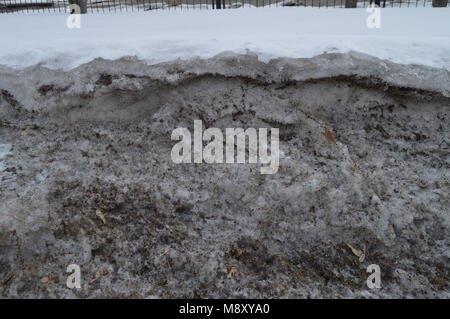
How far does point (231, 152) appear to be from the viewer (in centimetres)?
242

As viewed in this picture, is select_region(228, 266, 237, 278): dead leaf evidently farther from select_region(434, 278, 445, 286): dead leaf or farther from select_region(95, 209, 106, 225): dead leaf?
select_region(434, 278, 445, 286): dead leaf

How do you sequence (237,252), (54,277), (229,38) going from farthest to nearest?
(229,38)
(237,252)
(54,277)

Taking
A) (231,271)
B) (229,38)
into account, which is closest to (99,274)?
(231,271)

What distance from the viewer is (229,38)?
2822mm

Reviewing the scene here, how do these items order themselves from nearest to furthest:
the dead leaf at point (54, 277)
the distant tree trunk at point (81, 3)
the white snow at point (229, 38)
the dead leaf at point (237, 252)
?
the dead leaf at point (54, 277), the dead leaf at point (237, 252), the white snow at point (229, 38), the distant tree trunk at point (81, 3)

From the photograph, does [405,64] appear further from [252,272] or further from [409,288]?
[252,272]

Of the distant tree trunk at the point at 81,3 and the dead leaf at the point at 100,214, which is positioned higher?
the distant tree trunk at the point at 81,3

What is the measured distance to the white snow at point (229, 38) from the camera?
2617 mm

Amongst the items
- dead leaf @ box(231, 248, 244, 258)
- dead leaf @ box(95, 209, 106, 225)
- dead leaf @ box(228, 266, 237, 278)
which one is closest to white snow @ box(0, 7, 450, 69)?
dead leaf @ box(95, 209, 106, 225)

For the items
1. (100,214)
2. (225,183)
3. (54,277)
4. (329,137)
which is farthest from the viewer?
(329,137)

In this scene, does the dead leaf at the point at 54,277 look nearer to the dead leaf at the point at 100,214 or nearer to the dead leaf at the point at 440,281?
the dead leaf at the point at 100,214

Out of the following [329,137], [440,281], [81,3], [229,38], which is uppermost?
[81,3]

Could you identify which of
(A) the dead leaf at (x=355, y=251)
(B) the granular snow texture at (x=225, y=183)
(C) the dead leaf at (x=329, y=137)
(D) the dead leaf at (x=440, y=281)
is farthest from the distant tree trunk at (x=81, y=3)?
(D) the dead leaf at (x=440, y=281)

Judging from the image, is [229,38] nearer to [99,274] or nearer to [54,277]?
[99,274]
